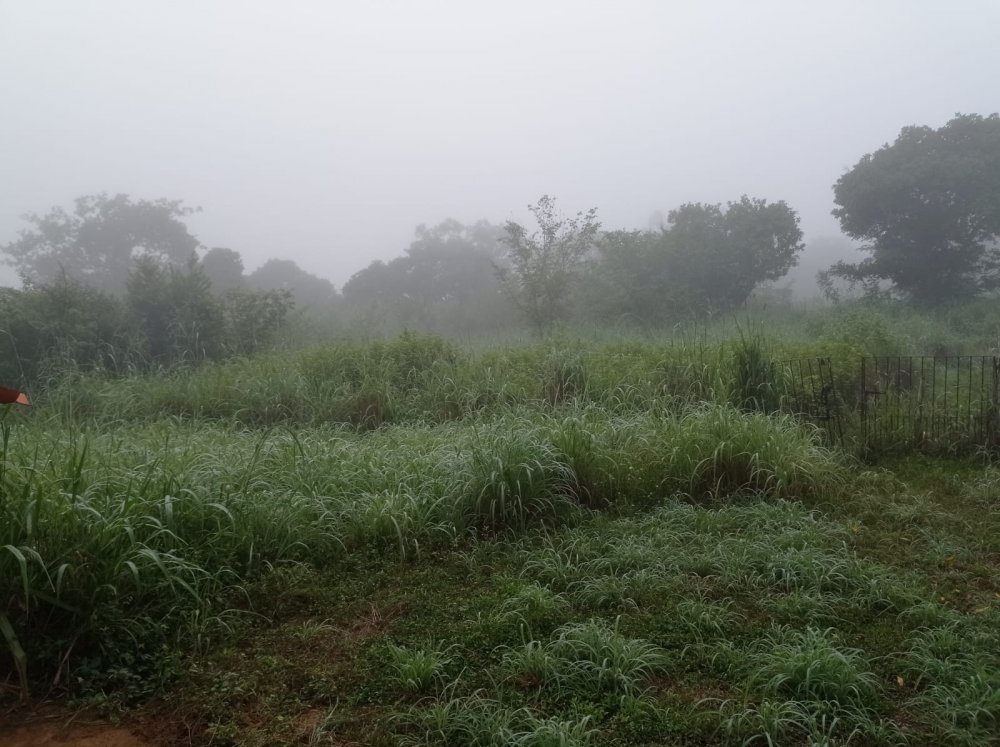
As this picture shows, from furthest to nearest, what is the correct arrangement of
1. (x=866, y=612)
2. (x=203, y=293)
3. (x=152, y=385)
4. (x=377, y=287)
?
(x=377, y=287)
(x=203, y=293)
(x=152, y=385)
(x=866, y=612)

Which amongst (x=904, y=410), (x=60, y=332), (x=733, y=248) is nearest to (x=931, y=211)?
(x=733, y=248)

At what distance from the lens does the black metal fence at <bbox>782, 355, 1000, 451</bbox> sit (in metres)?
4.95

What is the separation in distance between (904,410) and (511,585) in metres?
3.88

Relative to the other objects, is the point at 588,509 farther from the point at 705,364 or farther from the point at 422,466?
the point at 705,364

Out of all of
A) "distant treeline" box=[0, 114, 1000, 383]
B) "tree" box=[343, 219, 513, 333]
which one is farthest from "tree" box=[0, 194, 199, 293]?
"tree" box=[343, 219, 513, 333]

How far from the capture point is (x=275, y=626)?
8.95 ft

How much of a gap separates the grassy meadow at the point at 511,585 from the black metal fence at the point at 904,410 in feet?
0.63

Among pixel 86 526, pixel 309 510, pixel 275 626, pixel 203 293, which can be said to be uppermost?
pixel 203 293

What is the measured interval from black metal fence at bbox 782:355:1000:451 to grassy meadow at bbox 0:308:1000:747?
193 mm

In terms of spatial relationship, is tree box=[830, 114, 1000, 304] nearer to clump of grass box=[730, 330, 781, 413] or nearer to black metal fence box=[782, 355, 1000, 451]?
black metal fence box=[782, 355, 1000, 451]

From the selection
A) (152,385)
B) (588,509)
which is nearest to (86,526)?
(588,509)

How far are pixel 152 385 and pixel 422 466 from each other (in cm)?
480

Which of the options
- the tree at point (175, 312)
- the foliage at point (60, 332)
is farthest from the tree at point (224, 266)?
the foliage at point (60, 332)

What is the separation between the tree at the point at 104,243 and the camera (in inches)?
370
